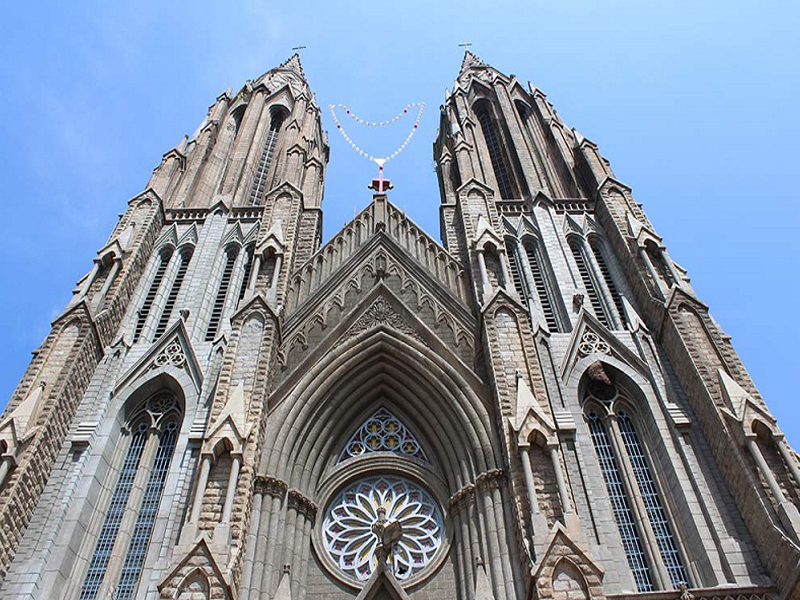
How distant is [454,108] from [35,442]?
22.4 m

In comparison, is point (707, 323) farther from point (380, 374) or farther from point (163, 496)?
point (163, 496)

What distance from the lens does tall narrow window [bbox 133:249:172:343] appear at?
64.5 feet

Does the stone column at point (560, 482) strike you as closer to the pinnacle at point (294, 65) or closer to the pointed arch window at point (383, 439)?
the pointed arch window at point (383, 439)

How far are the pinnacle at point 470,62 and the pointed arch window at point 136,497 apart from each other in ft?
82.1

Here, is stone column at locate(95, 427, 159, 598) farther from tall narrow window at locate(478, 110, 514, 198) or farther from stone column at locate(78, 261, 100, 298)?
tall narrow window at locate(478, 110, 514, 198)

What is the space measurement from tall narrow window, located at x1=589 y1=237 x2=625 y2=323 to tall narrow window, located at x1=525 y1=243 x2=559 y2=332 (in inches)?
69.3

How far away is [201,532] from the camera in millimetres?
12914

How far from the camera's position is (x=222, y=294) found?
68.9 ft

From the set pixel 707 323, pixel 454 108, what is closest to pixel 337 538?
pixel 707 323

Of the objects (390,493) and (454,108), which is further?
(454,108)

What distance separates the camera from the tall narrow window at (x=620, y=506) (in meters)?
14.1

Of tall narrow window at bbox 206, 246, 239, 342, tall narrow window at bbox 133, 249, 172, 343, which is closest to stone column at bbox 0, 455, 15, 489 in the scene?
tall narrow window at bbox 133, 249, 172, 343

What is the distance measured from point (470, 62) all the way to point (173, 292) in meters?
22.7

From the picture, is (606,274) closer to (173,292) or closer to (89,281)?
(173,292)
